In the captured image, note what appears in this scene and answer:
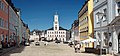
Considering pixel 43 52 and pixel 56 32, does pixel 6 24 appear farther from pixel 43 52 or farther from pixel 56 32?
pixel 56 32

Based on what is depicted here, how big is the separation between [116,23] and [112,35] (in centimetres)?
193

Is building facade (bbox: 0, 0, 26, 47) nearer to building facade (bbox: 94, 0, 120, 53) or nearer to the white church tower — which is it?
building facade (bbox: 94, 0, 120, 53)

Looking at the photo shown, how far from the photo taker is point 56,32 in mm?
165375

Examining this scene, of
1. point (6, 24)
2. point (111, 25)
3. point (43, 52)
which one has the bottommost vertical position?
point (43, 52)

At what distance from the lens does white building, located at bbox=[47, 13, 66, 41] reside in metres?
164

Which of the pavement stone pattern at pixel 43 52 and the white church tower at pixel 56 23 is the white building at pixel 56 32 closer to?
the white church tower at pixel 56 23

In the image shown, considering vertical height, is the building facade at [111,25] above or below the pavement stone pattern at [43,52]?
above

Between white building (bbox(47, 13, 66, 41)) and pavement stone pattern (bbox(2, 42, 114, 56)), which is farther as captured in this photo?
white building (bbox(47, 13, 66, 41))

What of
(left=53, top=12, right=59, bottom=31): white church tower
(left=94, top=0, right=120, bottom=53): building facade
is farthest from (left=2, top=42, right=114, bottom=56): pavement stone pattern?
(left=53, top=12, right=59, bottom=31): white church tower

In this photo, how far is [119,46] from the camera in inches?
984

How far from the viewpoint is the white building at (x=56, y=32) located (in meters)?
164

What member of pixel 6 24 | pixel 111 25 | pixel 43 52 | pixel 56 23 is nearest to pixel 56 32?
pixel 56 23

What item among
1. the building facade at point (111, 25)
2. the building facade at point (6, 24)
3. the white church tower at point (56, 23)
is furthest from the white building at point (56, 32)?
the building facade at point (111, 25)

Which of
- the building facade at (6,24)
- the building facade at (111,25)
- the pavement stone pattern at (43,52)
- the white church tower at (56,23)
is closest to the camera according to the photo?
the building facade at (111,25)
